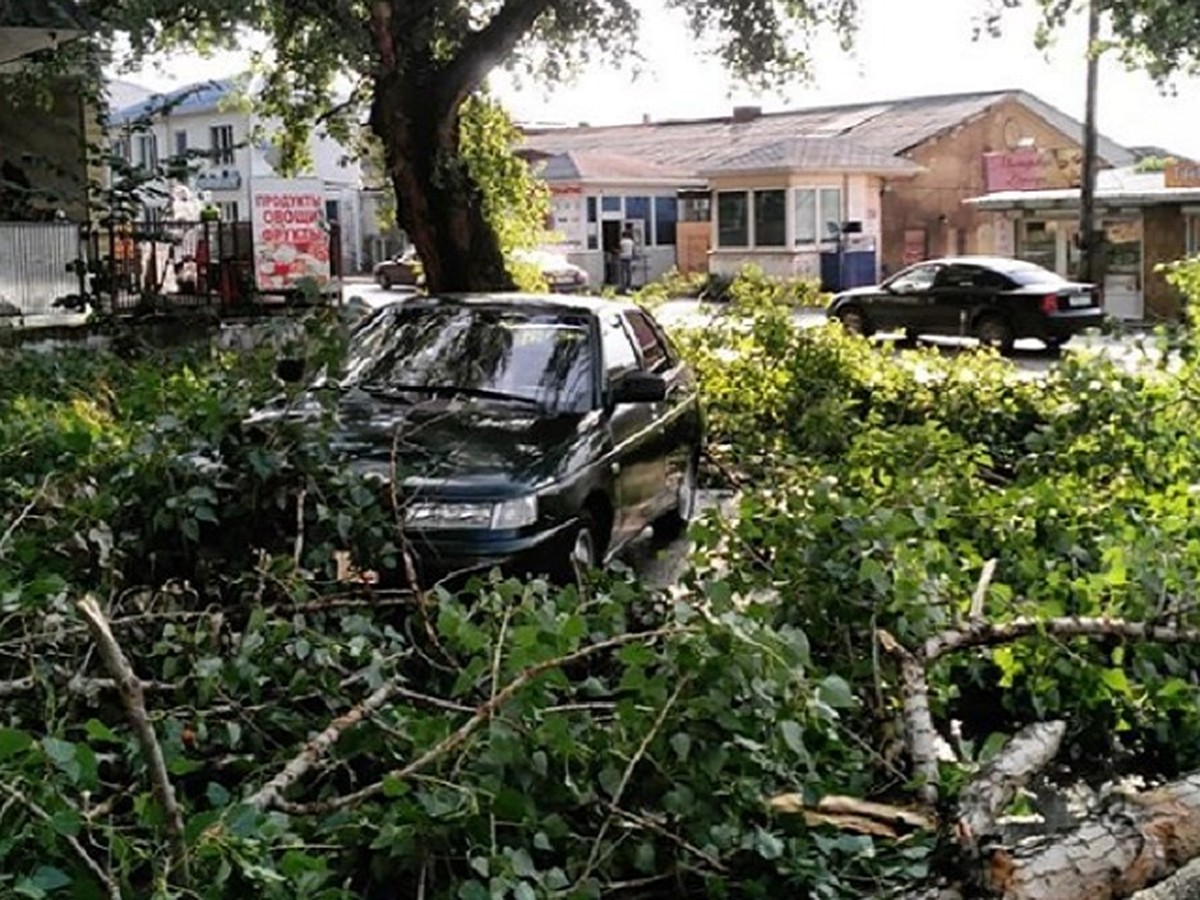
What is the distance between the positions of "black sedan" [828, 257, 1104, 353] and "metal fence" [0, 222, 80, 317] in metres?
12.3

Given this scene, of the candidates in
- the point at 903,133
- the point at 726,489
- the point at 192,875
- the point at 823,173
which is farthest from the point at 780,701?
the point at 903,133

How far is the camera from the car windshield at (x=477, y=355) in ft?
25.8

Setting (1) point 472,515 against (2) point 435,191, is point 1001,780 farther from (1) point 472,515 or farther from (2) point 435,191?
(2) point 435,191

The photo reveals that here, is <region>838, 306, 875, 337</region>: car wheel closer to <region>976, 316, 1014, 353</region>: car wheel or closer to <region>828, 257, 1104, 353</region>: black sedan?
<region>828, 257, 1104, 353</region>: black sedan

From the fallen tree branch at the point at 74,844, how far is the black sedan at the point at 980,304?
2163 centimetres

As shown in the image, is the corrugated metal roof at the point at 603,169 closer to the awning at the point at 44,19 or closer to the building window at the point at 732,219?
the building window at the point at 732,219

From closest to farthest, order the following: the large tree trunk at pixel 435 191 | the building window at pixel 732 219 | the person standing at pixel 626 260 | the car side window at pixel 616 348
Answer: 1. the car side window at pixel 616 348
2. the large tree trunk at pixel 435 191
3. the building window at pixel 732 219
4. the person standing at pixel 626 260

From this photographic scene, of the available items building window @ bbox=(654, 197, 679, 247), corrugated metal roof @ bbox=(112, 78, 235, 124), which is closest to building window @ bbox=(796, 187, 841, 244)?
building window @ bbox=(654, 197, 679, 247)

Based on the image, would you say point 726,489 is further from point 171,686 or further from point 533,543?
point 171,686

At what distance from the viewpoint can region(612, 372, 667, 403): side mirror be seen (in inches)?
314

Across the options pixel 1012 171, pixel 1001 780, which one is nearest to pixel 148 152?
pixel 1012 171

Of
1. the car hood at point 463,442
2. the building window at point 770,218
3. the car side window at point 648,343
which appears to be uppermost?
the building window at point 770,218

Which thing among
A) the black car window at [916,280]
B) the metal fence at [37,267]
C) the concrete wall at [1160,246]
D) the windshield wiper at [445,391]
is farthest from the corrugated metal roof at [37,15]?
the concrete wall at [1160,246]

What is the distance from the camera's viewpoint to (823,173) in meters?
38.5
